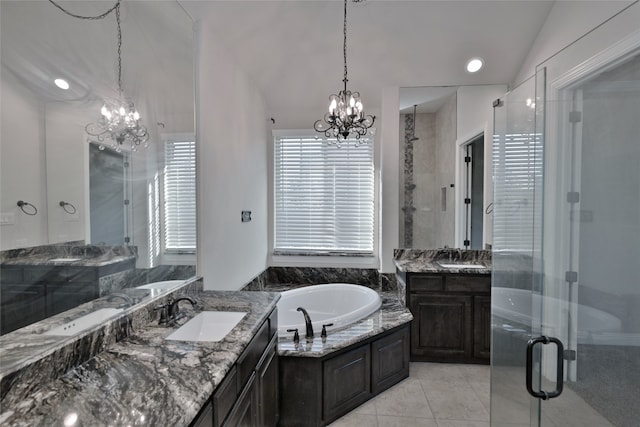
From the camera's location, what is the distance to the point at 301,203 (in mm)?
4238

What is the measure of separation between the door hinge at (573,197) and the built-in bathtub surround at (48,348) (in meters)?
2.72

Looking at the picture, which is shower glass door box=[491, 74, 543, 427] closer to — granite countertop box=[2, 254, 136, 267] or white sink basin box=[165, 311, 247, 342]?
white sink basin box=[165, 311, 247, 342]

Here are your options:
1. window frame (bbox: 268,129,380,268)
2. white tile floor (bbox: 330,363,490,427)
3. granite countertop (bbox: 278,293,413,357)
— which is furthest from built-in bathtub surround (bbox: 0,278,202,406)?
window frame (bbox: 268,129,380,268)

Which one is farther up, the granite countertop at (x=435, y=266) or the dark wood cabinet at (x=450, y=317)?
the granite countertop at (x=435, y=266)

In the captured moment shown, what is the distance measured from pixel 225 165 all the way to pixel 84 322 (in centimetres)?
171

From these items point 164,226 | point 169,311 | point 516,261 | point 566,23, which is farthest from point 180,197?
point 566,23

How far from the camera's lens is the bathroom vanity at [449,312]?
3150 mm

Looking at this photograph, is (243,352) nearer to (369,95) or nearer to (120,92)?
(120,92)

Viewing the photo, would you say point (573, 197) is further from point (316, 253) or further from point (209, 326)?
point (316, 253)

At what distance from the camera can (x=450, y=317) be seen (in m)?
3.19

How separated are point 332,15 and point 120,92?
2159 mm

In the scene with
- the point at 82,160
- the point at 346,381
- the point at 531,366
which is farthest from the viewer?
the point at 346,381

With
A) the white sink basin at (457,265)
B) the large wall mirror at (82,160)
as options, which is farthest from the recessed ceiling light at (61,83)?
the white sink basin at (457,265)

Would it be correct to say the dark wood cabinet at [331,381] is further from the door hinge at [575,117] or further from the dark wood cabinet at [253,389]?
the door hinge at [575,117]
